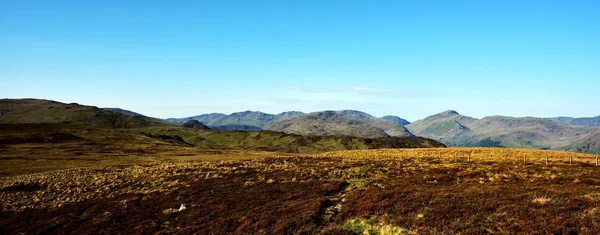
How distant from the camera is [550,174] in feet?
139

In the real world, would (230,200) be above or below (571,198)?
below

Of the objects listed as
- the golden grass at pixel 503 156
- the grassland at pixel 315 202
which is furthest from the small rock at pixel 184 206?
the golden grass at pixel 503 156

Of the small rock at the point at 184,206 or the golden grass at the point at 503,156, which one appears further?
the golden grass at the point at 503,156

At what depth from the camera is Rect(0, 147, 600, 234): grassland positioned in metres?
21.9

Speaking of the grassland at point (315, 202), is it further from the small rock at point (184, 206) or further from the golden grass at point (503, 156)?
the golden grass at point (503, 156)

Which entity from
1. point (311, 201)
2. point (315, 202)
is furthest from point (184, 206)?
point (315, 202)

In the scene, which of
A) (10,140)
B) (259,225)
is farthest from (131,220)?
(10,140)

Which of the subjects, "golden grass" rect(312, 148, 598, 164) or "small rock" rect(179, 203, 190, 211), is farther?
"golden grass" rect(312, 148, 598, 164)

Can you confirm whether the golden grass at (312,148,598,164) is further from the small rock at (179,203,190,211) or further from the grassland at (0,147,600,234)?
the small rock at (179,203,190,211)

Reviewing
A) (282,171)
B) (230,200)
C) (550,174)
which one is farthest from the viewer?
(282,171)

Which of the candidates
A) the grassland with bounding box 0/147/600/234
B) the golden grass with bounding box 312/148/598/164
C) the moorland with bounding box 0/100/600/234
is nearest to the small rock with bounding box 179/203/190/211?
the moorland with bounding box 0/100/600/234

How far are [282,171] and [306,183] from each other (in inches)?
463

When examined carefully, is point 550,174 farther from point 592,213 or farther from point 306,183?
point 306,183

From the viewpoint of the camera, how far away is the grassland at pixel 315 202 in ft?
71.8
